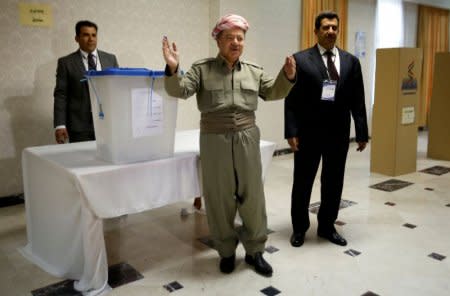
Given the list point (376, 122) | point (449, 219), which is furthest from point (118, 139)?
point (376, 122)

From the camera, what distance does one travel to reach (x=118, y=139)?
2.18m

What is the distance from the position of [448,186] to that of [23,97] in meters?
4.25

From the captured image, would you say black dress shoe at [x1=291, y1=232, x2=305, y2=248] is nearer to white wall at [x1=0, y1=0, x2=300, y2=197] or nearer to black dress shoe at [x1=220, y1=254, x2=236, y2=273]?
black dress shoe at [x1=220, y1=254, x2=236, y2=273]

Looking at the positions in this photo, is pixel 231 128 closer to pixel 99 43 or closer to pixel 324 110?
pixel 324 110

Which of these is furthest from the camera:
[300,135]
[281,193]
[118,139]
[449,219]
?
[281,193]

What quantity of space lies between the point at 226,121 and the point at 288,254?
3.39 ft

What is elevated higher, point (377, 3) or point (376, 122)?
Result: point (377, 3)

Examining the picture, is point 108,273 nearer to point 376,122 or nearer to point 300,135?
point 300,135

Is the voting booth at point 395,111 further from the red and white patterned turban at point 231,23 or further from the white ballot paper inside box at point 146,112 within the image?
the white ballot paper inside box at point 146,112

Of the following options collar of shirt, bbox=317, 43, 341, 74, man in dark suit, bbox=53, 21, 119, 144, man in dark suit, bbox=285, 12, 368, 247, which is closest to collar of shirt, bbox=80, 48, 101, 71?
man in dark suit, bbox=53, 21, 119, 144

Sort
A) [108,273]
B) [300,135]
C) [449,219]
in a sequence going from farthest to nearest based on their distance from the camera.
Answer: [449,219] < [300,135] < [108,273]

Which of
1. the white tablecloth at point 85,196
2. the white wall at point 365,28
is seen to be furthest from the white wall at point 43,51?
the white wall at point 365,28

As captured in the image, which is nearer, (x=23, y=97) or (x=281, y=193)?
(x=23, y=97)

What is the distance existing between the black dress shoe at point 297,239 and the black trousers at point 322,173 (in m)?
0.03
